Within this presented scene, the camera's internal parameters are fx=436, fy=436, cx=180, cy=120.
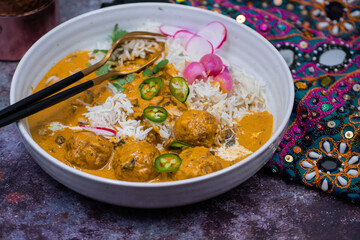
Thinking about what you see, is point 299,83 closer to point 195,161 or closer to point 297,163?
point 297,163

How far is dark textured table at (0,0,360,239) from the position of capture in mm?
3148

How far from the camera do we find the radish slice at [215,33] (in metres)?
4.32

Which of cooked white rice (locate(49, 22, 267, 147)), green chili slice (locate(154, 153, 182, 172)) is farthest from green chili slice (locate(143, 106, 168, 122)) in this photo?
green chili slice (locate(154, 153, 182, 172))

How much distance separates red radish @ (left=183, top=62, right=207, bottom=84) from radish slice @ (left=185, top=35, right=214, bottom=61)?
214 mm

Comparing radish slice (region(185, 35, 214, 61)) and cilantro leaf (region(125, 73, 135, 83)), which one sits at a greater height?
radish slice (region(185, 35, 214, 61))

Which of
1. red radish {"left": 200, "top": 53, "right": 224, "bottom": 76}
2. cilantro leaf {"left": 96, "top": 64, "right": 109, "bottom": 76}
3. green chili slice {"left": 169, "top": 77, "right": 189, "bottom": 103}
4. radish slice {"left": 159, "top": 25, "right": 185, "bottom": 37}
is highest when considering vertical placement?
red radish {"left": 200, "top": 53, "right": 224, "bottom": 76}

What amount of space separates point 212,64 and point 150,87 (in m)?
0.60

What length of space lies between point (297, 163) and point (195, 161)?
3.29 ft

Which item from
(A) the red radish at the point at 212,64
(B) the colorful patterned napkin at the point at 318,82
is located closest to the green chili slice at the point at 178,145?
(B) the colorful patterned napkin at the point at 318,82

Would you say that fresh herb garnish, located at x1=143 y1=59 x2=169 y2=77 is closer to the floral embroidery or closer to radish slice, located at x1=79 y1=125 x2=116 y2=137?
radish slice, located at x1=79 y1=125 x2=116 y2=137

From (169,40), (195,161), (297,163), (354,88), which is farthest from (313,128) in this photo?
(169,40)

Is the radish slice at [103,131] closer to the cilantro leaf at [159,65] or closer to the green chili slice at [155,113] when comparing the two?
the green chili slice at [155,113]

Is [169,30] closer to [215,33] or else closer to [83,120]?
[215,33]

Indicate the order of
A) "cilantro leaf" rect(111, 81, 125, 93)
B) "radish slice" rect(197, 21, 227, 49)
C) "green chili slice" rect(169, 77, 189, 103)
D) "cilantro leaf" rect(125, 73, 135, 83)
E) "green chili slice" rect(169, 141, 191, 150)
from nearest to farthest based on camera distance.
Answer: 1. "green chili slice" rect(169, 141, 191, 150)
2. "green chili slice" rect(169, 77, 189, 103)
3. "cilantro leaf" rect(111, 81, 125, 93)
4. "cilantro leaf" rect(125, 73, 135, 83)
5. "radish slice" rect(197, 21, 227, 49)
